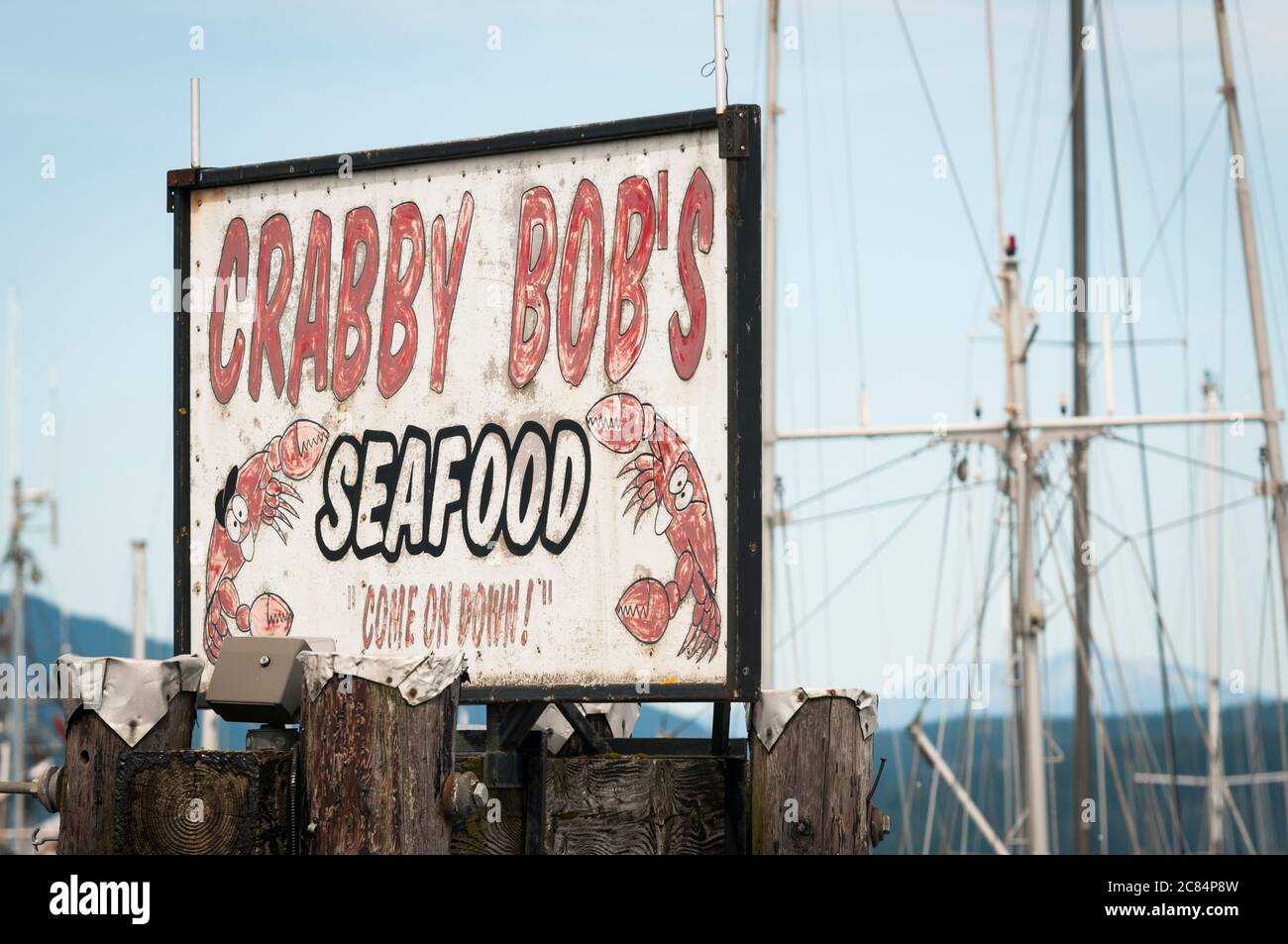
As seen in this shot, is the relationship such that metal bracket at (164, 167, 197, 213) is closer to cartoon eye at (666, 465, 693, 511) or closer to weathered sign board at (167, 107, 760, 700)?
weathered sign board at (167, 107, 760, 700)

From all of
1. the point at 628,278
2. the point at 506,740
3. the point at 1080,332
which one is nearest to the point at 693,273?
the point at 628,278

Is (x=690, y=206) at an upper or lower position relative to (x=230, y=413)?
upper

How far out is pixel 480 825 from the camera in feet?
26.1

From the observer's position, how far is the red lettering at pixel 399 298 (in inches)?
324

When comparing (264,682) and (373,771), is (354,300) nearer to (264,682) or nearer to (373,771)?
(264,682)

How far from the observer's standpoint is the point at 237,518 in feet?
28.1

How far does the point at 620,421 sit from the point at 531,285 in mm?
766

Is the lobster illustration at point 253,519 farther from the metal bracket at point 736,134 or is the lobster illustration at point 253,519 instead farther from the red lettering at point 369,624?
the metal bracket at point 736,134

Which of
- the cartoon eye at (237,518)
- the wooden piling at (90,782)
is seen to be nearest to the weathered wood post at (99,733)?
the wooden piling at (90,782)

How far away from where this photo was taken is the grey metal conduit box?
709 centimetres
